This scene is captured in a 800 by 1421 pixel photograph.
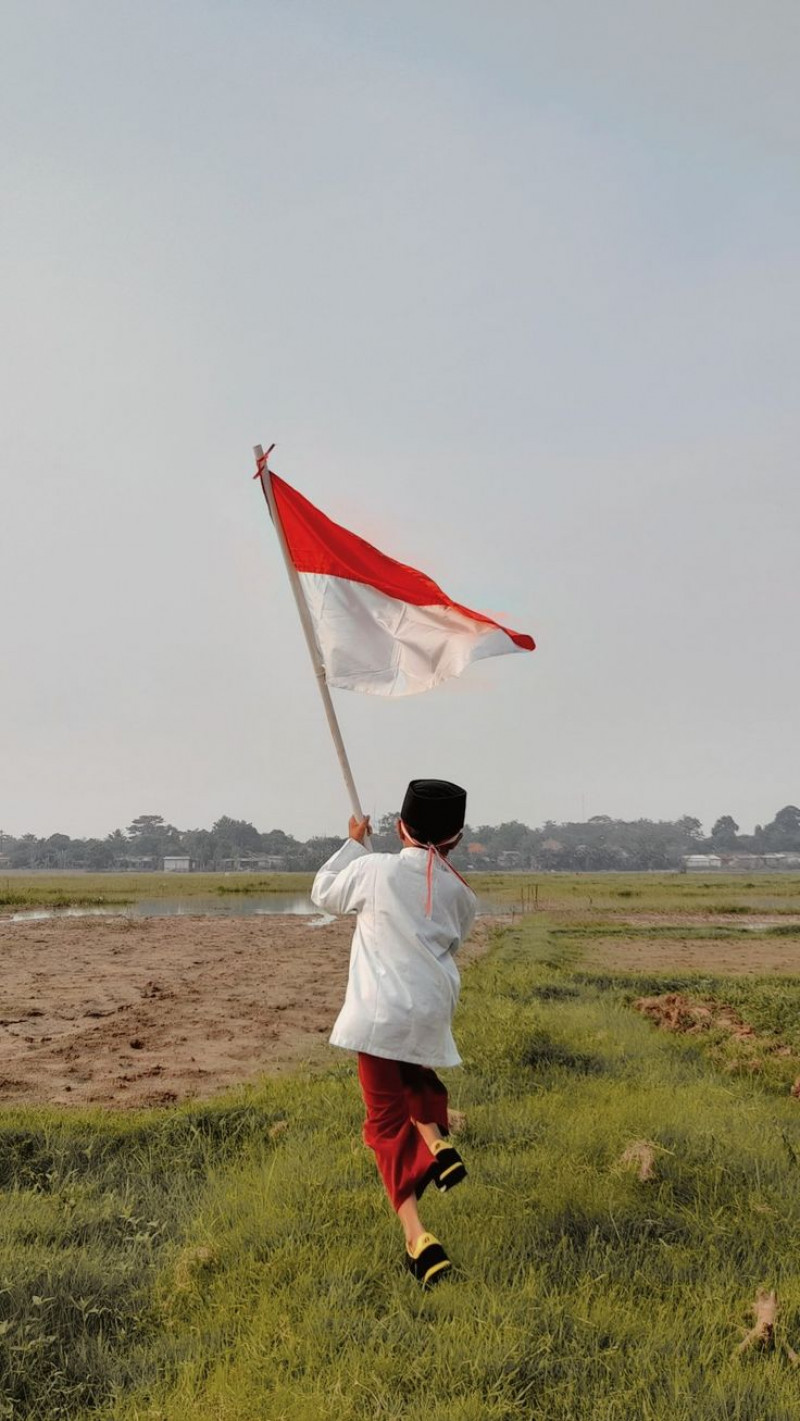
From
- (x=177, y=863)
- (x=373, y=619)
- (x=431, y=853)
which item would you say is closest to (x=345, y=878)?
(x=431, y=853)

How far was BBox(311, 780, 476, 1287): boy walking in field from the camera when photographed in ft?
14.2

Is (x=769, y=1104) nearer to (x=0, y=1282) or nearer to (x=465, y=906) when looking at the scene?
(x=465, y=906)

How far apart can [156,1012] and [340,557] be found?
939 cm

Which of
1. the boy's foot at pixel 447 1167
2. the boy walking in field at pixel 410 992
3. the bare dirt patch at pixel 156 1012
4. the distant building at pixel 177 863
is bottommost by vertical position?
the distant building at pixel 177 863

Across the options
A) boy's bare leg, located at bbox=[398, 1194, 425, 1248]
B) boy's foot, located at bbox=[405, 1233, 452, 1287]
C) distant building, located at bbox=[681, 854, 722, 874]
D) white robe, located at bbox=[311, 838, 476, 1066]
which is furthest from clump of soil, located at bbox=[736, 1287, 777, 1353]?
distant building, located at bbox=[681, 854, 722, 874]

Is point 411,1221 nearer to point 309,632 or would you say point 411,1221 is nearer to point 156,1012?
point 309,632

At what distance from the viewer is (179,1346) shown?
395 centimetres

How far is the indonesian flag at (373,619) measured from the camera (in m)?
5.61

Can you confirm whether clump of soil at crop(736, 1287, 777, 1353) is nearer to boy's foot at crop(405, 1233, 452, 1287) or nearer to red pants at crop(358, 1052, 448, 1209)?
boy's foot at crop(405, 1233, 452, 1287)

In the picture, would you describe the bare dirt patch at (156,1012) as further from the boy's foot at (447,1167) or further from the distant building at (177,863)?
the distant building at (177,863)

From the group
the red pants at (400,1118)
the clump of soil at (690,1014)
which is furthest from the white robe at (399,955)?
the clump of soil at (690,1014)

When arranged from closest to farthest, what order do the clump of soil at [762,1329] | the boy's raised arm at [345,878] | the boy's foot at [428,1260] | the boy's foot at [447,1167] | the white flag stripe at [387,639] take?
1. the clump of soil at [762,1329]
2. the boy's foot at [428,1260]
3. the boy's foot at [447,1167]
4. the boy's raised arm at [345,878]
5. the white flag stripe at [387,639]

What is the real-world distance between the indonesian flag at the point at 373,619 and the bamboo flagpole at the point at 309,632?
0.06 metres

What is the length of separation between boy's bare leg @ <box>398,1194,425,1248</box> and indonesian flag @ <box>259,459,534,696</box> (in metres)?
2.55
